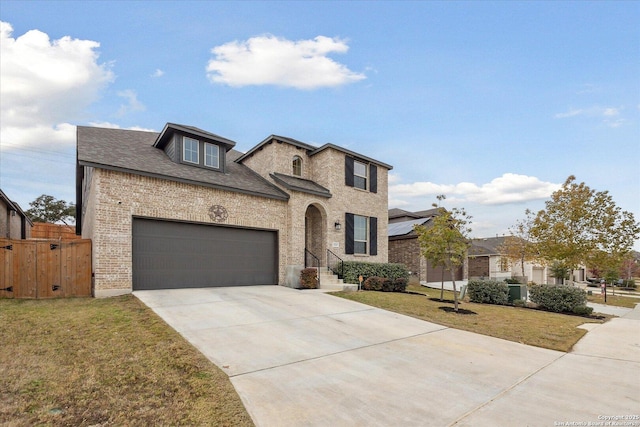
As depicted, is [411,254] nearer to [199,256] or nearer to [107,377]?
[199,256]

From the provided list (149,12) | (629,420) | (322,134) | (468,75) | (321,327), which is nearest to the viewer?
(629,420)

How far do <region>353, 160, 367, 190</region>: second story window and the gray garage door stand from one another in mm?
5933

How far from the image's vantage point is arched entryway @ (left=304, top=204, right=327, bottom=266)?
15.8 metres

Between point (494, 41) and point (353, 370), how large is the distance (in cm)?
1139

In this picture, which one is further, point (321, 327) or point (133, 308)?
point (133, 308)

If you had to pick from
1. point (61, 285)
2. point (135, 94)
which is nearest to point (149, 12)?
point (135, 94)

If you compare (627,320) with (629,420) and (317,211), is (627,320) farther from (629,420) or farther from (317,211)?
(317,211)

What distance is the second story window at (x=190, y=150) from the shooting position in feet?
43.6

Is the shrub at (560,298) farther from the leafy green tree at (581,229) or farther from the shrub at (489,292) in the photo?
the leafy green tree at (581,229)

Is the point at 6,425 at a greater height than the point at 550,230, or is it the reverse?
the point at 550,230

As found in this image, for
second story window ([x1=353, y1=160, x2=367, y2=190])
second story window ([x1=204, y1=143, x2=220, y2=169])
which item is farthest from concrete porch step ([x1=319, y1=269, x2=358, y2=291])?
second story window ([x1=204, y1=143, x2=220, y2=169])

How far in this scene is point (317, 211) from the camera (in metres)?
16.7

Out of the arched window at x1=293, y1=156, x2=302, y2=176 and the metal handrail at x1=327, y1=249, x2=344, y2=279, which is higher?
the arched window at x1=293, y1=156, x2=302, y2=176

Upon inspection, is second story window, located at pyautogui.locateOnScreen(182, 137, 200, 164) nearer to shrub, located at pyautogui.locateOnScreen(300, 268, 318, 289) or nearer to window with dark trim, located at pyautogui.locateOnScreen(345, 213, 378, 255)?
shrub, located at pyautogui.locateOnScreen(300, 268, 318, 289)
